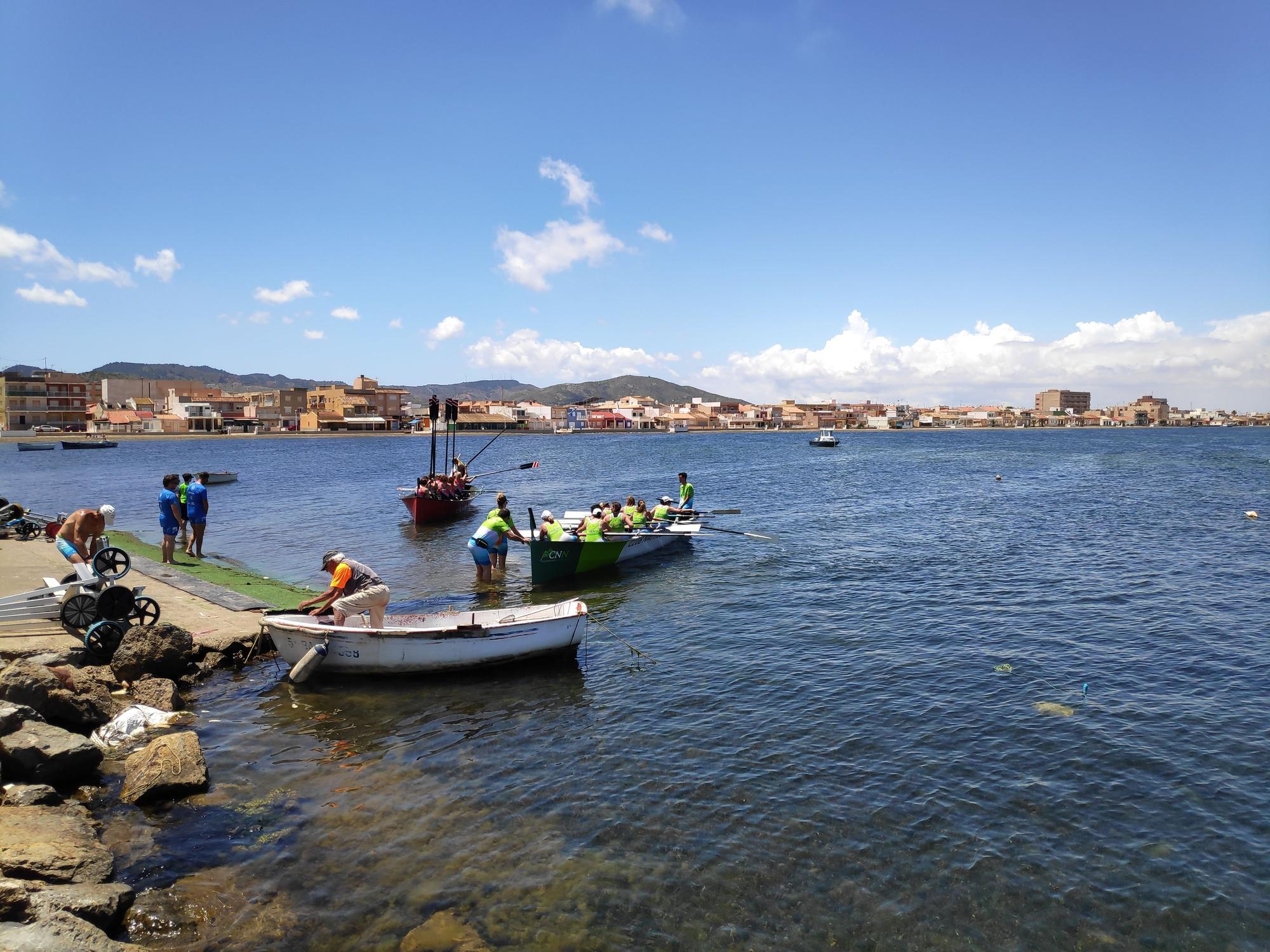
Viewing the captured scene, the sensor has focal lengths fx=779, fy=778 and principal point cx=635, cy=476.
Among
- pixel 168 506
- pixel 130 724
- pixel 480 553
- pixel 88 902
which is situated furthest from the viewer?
pixel 168 506

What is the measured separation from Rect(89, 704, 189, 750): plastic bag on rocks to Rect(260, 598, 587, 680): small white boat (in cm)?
195

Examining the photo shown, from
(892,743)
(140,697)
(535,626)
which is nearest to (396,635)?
(535,626)

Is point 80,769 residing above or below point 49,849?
below

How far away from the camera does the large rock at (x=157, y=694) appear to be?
10.7 metres

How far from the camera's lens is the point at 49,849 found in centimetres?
657

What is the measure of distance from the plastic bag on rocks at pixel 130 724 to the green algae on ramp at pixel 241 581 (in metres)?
4.94

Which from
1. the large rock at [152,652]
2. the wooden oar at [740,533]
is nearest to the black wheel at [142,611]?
the large rock at [152,652]

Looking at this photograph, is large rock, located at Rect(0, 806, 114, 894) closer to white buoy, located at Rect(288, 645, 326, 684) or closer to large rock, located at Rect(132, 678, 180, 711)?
large rock, located at Rect(132, 678, 180, 711)

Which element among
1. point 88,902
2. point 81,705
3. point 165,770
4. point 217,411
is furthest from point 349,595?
point 217,411

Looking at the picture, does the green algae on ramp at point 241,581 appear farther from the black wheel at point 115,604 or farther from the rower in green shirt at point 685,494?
the rower in green shirt at point 685,494

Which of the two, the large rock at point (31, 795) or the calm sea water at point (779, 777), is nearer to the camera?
the calm sea water at point (779, 777)

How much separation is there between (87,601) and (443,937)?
29.1ft

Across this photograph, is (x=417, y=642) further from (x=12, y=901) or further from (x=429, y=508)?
(x=429, y=508)

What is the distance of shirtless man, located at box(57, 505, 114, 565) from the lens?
1232cm
